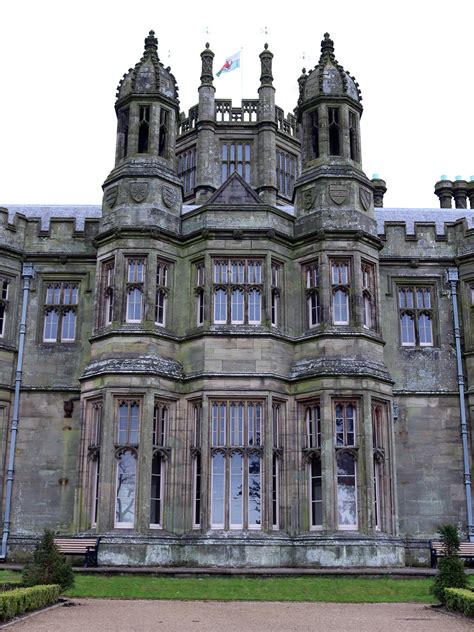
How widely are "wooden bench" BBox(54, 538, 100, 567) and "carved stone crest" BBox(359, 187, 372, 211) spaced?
11.5 metres

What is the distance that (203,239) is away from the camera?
21.6 metres

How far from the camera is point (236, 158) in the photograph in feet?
147

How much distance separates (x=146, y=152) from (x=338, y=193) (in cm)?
Result: 572

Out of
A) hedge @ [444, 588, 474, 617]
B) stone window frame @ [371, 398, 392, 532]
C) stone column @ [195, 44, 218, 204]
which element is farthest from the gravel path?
stone column @ [195, 44, 218, 204]

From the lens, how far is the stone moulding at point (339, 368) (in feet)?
66.1

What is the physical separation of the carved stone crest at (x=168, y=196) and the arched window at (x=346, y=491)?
27.6 feet

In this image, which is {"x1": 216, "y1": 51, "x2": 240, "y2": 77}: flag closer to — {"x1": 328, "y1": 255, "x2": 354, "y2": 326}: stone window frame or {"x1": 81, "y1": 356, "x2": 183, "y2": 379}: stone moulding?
{"x1": 328, "y1": 255, "x2": 354, "y2": 326}: stone window frame

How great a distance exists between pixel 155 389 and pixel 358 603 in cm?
844

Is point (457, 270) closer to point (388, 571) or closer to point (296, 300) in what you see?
A: point (296, 300)

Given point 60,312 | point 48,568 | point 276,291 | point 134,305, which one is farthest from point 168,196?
point 48,568

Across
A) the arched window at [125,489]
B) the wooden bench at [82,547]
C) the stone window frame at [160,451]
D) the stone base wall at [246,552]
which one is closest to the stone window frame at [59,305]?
the stone window frame at [160,451]

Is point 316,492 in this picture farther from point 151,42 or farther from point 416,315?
point 151,42

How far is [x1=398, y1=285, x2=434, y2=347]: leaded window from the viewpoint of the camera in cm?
2338

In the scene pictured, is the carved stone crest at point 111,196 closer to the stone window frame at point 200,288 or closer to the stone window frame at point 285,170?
the stone window frame at point 200,288
